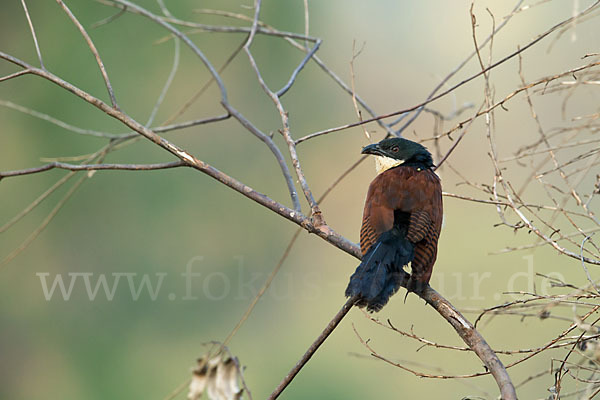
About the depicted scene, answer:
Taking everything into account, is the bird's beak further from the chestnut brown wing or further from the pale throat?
the chestnut brown wing

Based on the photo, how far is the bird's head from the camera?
2.37m

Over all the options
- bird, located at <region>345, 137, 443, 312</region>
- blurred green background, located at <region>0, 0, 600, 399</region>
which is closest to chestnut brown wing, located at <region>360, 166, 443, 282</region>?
bird, located at <region>345, 137, 443, 312</region>

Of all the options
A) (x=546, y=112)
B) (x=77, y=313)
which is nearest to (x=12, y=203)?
(x=77, y=313)

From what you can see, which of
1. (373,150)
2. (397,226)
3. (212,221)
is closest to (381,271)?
(397,226)

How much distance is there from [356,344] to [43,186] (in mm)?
4623

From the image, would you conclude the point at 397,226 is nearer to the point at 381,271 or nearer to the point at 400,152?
the point at 381,271

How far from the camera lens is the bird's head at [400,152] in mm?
2371

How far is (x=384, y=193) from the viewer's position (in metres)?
2.11

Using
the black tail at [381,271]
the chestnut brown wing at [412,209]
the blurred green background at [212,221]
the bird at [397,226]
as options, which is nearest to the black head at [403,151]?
the bird at [397,226]

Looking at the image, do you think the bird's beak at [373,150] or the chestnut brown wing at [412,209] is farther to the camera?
the bird's beak at [373,150]

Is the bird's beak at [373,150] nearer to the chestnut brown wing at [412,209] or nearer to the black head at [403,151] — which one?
the black head at [403,151]

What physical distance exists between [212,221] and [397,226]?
6.96 meters

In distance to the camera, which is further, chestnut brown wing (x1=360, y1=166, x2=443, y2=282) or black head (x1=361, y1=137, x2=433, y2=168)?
black head (x1=361, y1=137, x2=433, y2=168)

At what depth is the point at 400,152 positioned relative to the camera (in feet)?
7.85
